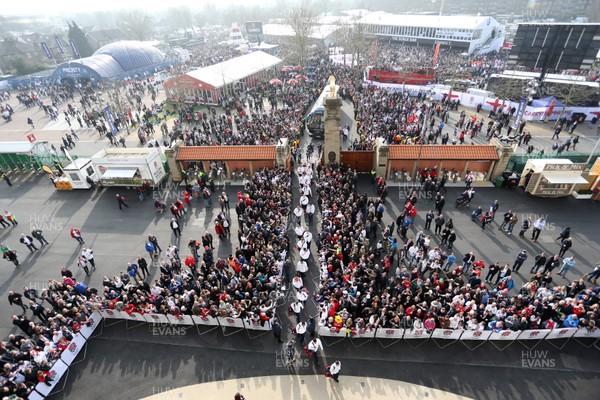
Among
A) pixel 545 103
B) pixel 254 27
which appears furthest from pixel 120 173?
pixel 254 27

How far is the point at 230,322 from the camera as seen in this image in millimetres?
13016

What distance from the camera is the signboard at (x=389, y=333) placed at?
39.6 ft

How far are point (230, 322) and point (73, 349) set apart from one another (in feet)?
19.8

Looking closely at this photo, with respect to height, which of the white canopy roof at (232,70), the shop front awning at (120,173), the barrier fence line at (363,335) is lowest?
the barrier fence line at (363,335)

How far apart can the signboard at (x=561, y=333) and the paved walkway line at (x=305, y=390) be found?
439 cm

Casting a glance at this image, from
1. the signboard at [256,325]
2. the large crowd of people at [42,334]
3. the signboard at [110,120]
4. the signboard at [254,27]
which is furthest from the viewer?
the signboard at [254,27]

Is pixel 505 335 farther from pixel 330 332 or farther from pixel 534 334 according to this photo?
pixel 330 332

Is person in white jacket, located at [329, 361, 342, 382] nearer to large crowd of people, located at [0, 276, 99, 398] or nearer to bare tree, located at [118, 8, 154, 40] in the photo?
large crowd of people, located at [0, 276, 99, 398]

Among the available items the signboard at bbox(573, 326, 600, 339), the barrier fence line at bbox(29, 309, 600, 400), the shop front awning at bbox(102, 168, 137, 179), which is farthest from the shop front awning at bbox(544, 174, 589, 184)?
the shop front awning at bbox(102, 168, 137, 179)

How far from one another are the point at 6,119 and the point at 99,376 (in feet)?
148

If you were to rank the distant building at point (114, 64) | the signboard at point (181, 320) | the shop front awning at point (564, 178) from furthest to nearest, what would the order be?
the distant building at point (114, 64)
the shop front awning at point (564, 178)
the signboard at point (181, 320)

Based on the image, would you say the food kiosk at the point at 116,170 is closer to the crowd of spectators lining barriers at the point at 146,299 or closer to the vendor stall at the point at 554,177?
the crowd of spectators lining barriers at the point at 146,299

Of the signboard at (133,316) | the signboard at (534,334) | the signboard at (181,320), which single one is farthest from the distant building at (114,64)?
the signboard at (534,334)

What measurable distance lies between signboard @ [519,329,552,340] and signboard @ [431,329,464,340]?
7.76ft
